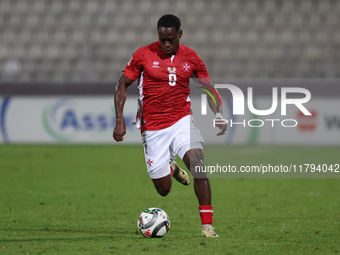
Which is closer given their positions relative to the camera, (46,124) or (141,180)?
(141,180)

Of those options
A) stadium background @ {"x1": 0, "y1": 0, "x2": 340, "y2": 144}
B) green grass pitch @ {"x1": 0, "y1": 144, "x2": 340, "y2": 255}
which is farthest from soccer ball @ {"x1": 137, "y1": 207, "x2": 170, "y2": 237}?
stadium background @ {"x1": 0, "y1": 0, "x2": 340, "y2": 144}

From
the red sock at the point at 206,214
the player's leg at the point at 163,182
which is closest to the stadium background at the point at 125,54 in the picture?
the player's leg at the point at 163,182

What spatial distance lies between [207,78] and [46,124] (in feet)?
32.6

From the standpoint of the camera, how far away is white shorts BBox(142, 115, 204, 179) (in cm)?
510

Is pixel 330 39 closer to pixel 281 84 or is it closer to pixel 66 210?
pixel 281 84

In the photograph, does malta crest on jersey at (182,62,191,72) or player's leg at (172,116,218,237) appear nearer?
player's leg at (172,116,218,237)

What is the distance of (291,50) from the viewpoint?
16062 millimetres

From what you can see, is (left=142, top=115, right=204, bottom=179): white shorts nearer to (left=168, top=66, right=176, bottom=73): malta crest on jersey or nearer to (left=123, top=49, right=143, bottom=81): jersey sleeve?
(left=168, top=66, right=176, bottom=73): malta crest on jersey

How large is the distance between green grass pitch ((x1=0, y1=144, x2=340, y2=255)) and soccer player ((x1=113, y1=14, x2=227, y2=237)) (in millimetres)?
725

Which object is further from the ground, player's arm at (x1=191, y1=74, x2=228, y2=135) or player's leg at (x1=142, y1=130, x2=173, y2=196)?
player's arm at (x1=191, y1=74, x2=228, y2=135)

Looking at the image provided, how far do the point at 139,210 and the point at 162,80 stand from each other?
2.21 meters

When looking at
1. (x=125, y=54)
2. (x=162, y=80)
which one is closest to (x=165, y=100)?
(x=162, y=80)

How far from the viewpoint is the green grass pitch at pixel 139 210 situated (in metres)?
4.61

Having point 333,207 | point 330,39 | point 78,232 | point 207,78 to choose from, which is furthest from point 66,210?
point 330,39
